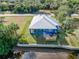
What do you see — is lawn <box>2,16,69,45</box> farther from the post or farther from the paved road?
the post

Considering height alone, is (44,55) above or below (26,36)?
below

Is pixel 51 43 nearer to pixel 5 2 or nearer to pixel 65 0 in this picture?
pixel 65 0

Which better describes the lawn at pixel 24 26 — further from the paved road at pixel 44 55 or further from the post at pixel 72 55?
the post at pixel 72 55

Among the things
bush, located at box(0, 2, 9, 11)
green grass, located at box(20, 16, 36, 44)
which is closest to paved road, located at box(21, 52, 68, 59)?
green grass, located at box(20, 16, 36, 44)

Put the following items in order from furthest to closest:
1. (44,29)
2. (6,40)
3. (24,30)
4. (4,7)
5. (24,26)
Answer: (4,7), (24,26), (24,30), (44,29), (6,40)

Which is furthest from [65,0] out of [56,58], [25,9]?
[56,58]

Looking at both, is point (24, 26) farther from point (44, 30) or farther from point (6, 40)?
point (6, 40)

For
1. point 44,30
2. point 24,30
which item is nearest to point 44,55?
point 44,30

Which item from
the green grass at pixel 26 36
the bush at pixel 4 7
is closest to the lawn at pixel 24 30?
the green grass at pixel 26 36
